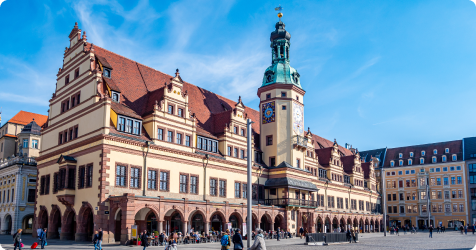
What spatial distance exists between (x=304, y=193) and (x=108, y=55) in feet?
110

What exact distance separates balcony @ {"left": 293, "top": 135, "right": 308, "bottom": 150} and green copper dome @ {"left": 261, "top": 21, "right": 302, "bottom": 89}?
7993mm

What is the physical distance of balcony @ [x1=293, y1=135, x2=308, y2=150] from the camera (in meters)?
60.6

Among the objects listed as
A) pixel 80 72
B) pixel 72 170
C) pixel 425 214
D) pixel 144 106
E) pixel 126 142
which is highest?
pixel 80 72

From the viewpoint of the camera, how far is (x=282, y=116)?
6088cm

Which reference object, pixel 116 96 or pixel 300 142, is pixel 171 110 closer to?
pixel 116 96

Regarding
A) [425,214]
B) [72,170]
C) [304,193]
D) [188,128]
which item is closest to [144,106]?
[188,128]

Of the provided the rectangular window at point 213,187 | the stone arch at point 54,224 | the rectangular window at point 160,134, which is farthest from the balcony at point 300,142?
the stone arch at point 54,224

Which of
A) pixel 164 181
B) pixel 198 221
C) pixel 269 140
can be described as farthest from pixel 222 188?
pixel 269 140

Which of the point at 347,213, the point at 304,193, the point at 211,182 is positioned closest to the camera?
the point at 211,182

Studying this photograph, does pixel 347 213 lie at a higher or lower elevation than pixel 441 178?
lower

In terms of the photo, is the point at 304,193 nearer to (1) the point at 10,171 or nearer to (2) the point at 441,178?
(1) the point at 10,171

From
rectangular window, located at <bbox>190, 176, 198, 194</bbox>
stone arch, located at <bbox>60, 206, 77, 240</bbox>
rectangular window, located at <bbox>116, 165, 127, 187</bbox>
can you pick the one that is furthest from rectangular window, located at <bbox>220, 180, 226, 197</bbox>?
stone arch, located at <bbox>60, 206, 77, 240</bbox>

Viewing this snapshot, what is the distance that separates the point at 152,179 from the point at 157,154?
264 cm

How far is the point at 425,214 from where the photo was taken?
10362 centimetres
